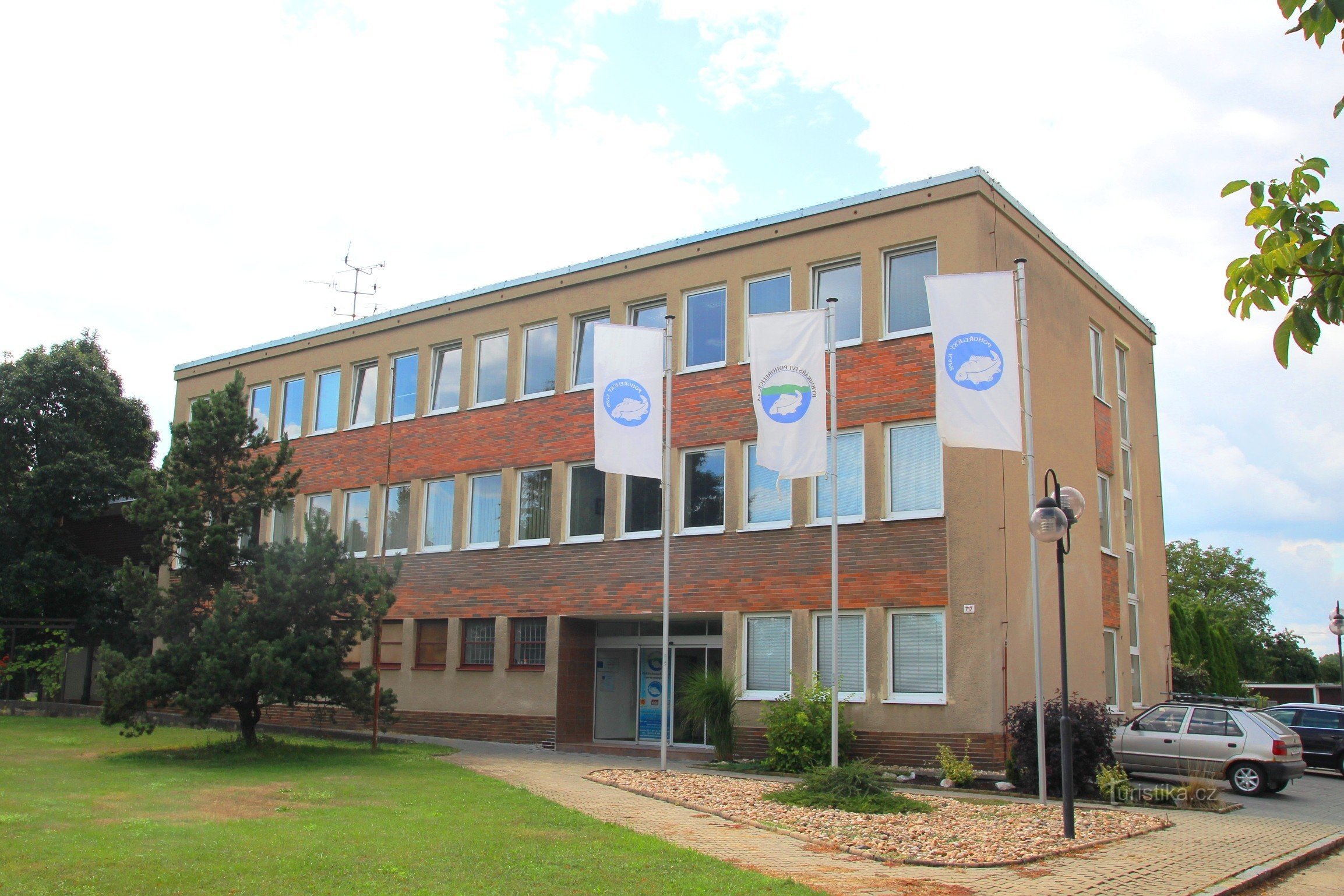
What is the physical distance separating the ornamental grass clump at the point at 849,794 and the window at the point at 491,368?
14.0m

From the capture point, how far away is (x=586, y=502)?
24.6 metres

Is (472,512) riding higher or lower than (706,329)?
lower

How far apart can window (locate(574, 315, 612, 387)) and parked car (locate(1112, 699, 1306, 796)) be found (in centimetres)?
1270

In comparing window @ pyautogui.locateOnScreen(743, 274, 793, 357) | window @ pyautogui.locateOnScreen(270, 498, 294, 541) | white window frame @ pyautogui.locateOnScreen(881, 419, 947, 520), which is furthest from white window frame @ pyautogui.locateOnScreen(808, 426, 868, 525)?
window @ pyautogui.locateOnScreen(270, 498, 294, 541)

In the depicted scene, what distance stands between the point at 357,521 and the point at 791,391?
15486mm

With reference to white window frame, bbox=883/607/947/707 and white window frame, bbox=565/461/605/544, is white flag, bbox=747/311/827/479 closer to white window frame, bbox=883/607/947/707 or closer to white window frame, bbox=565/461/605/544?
white window frame, bbox=883/607/947/707

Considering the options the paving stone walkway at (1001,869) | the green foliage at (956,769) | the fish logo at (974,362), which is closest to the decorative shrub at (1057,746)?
the green foliage at (956,769)

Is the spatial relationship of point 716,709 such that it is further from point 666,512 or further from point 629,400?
point 629,400

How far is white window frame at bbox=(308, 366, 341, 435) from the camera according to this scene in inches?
1187

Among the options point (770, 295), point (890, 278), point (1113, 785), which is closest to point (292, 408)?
point (770, 295)

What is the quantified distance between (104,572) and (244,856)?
2742cm

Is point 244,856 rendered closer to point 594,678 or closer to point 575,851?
point 575,851

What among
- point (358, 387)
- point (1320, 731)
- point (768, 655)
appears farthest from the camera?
point (358, 387)

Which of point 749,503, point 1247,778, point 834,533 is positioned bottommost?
point 1247,778
